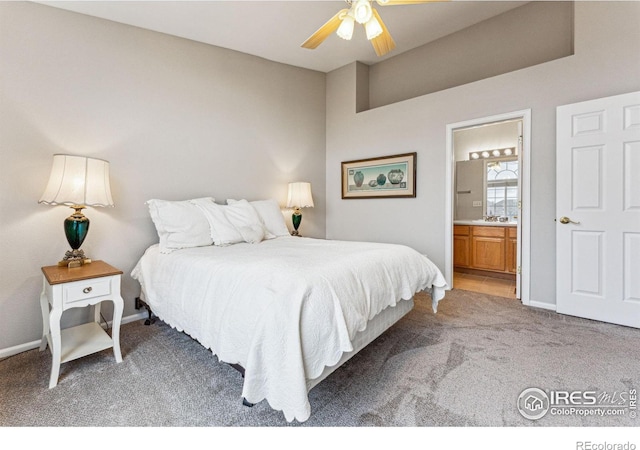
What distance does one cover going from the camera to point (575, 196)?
271cm

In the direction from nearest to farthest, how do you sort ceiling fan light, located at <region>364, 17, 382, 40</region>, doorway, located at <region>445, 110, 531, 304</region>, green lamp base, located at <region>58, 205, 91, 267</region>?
ceiling fan light, located at <region>364, 17, 382, 40</region> → green lamp base, located at <region>58, 205, 91, 267</region> → doorway, located at <region>445, 110, 531, 304</region>

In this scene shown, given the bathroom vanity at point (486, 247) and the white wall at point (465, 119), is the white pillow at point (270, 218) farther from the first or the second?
the bathroom vanity at point (486, 247)

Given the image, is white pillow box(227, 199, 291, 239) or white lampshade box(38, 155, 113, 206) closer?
white lampshade box(38, 155, 113, 206)

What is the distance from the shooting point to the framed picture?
387 centimetres

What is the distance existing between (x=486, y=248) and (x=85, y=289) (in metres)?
4.74

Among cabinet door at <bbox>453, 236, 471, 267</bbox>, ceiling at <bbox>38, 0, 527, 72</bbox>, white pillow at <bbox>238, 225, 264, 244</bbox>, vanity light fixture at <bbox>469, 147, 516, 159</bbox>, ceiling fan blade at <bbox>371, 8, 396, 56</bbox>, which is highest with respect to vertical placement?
ceiling at <bbox>38, 0, 527, 72</bbox>

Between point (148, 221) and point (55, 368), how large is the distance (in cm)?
144

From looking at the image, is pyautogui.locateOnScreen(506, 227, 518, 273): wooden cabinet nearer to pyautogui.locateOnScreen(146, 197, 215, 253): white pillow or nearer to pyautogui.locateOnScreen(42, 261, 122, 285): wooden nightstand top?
pyautogui.locateOnScreen(146, 197, 215, 253): white pillow

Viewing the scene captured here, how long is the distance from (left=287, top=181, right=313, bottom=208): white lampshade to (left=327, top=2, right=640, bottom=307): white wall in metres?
0.75

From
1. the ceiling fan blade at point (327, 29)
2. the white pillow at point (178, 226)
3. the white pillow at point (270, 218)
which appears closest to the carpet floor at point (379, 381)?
the white pillow at point (178, 226)

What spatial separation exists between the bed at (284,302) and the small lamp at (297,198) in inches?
64.6

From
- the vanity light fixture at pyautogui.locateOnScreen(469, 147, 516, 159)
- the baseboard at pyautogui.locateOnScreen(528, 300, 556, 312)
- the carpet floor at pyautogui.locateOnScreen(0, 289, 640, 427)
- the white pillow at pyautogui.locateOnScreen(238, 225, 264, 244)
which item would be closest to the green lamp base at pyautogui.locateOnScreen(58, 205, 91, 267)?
the carpet floor at pyautogui.locateOnScreen(0, 289, 640, 427)

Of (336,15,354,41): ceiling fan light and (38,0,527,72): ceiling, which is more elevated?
(38,0,527,72): ceiling
